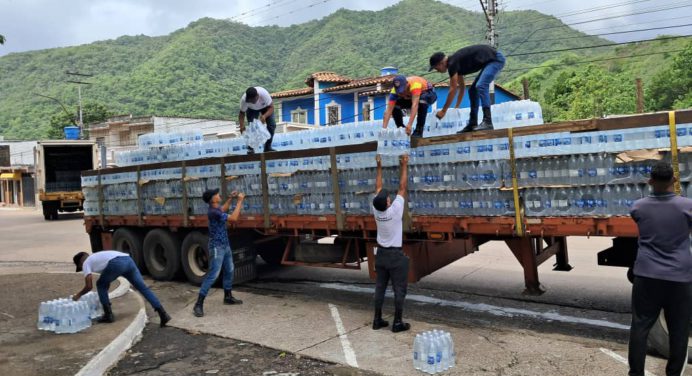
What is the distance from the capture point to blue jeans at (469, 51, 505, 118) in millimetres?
6531

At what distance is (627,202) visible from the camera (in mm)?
4945

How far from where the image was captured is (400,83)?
6895mm

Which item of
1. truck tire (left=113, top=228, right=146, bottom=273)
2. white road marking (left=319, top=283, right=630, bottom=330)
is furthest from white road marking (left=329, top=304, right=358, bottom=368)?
truck tire (left=113, top=228, right=146, bottom=273)

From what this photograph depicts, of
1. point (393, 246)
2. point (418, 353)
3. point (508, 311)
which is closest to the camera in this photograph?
point (418, 353)

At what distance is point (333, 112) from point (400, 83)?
2818 centimetres

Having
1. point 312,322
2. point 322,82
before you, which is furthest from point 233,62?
point 312,322

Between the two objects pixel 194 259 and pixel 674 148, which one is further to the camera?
pixel 194 259

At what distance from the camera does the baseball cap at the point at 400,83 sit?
687cm

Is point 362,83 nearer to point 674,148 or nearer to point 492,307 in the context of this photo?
point 492,307

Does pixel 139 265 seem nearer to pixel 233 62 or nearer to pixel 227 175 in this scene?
→ pixel 227 175

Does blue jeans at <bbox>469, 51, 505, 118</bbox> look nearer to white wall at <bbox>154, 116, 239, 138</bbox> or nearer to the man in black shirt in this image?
the man in black shirt

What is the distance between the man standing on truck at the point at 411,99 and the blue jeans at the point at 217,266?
283cm

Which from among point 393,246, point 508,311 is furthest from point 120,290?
point 508,311

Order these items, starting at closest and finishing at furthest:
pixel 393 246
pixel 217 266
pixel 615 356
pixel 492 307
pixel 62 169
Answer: pixel 615 356
pixel 393 246
pixel 492 307
pixel 217 266
pixel 62 169
